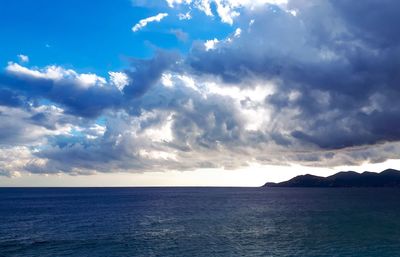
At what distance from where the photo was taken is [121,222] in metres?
116

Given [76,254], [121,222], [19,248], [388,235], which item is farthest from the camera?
[121,222]

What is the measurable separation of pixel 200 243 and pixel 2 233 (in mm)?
51331

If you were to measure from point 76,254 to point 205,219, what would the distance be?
5846 cm

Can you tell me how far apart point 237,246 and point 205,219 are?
156 feet

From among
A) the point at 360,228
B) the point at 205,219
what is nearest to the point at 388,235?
the point at 360,228

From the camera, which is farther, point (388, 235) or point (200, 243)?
point (388, 235)

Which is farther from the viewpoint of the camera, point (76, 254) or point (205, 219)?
point (205, 219)

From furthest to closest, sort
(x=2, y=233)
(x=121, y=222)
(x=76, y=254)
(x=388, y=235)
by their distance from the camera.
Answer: (x=121, y=222), (x=2, y=233), (x=388, y=235), (x=76, y=254)

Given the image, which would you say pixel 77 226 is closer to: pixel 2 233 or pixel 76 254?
pixel 2 233

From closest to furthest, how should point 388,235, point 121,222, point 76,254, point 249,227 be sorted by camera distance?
point 76,254 → point 388,235 → point 249,227 → point 121,222

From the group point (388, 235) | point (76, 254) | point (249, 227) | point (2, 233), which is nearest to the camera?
point (76, 254)

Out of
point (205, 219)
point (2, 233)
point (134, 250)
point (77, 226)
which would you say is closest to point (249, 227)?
point (205, 219)

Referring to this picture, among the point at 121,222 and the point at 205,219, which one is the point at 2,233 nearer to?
the point at 121,222

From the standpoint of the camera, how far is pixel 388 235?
85250 mm
